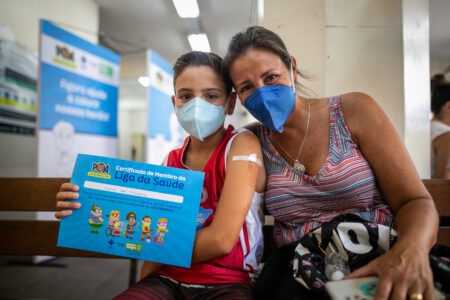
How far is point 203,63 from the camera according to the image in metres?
1.27

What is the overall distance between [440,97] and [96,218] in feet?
9.35

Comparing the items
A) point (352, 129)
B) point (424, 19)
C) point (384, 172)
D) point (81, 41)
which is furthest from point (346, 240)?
point (81, 41)

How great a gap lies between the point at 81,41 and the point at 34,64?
70cm

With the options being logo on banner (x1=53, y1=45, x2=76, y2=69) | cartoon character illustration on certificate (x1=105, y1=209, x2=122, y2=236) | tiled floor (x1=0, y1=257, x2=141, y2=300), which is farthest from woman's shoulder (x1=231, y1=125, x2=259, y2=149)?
logo on banner (x1=53, y1=45, x2=76, y2=69)

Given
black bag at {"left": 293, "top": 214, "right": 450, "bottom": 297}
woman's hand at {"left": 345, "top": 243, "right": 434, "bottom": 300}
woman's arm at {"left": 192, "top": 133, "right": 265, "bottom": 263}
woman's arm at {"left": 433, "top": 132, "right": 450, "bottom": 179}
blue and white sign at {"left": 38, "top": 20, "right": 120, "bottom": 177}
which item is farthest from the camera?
blue and white sign at {"left": 38, "top": 20, "right": 120, "bottom": 177}

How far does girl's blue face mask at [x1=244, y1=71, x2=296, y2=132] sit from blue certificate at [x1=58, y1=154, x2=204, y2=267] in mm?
350

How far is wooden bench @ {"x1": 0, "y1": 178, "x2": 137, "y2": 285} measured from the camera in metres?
1.46

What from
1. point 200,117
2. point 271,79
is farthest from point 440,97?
point 200,117

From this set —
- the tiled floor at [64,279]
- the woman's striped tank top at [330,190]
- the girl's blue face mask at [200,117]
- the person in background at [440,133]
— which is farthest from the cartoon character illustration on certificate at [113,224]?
the person in background at [440,133]

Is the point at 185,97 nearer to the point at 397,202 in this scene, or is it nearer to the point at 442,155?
the point at 397,202

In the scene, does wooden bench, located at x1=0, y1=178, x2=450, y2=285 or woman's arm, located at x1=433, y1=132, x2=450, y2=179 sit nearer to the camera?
wooden bench, located at x1=0, y1=178, x2=450, y2=285

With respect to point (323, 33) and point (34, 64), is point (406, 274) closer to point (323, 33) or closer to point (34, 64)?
point (323, 33)

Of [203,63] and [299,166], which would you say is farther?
[203,63]

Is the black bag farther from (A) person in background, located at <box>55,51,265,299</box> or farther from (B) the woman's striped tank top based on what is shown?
(A) person in background, located at <box>55,51,265,299</box>
